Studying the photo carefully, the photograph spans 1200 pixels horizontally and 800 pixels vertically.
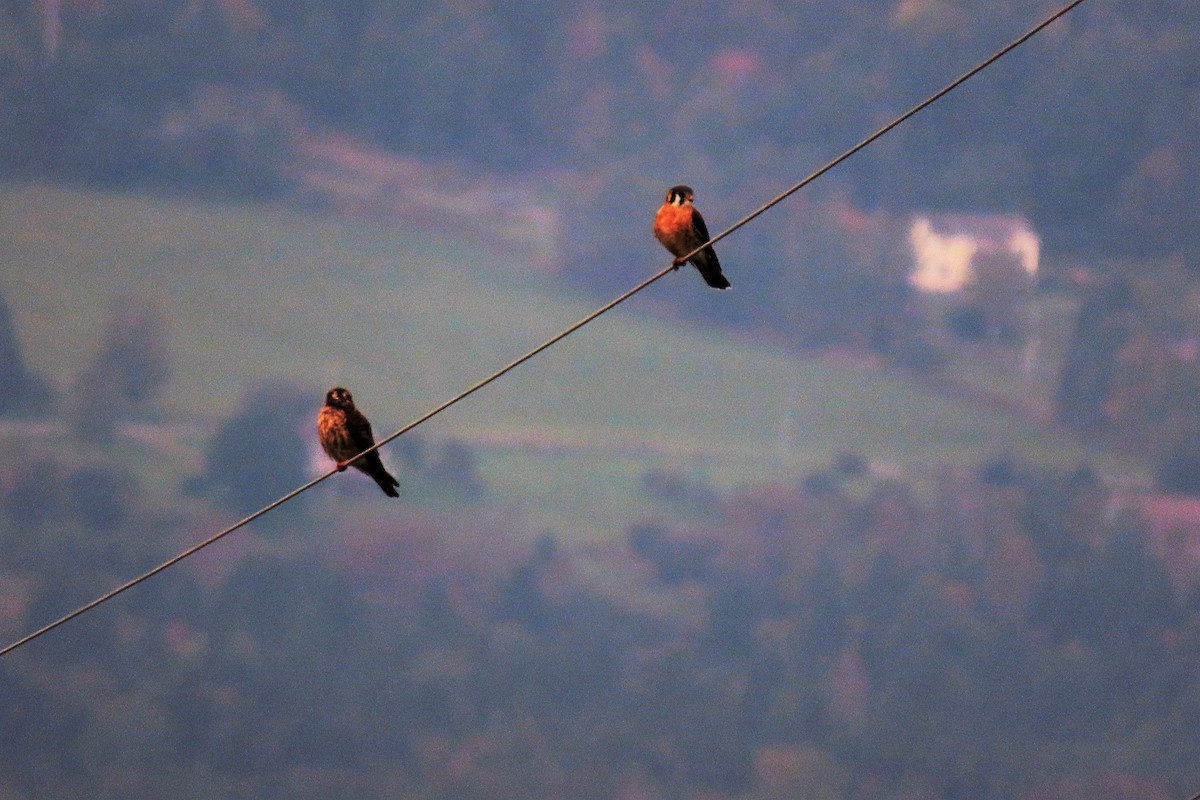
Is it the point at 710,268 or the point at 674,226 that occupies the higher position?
the point at 674,226

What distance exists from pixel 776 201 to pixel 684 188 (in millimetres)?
12373

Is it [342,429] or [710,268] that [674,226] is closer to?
[710,268]

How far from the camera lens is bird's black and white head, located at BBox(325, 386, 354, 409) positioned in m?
24.9

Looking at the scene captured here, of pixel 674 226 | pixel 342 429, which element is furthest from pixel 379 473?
pixel 674 226

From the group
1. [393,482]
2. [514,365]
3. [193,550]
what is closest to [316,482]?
[193,550]

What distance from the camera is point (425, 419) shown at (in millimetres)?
13117

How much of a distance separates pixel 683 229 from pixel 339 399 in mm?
5823

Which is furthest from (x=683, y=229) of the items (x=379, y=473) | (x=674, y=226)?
(x=379, y=473)

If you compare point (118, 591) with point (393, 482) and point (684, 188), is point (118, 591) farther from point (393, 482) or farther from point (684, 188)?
point (684, 188)

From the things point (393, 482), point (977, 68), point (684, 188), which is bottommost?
point (977, 68)

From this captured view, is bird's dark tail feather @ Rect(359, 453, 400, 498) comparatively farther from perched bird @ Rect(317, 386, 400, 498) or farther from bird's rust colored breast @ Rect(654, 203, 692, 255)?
bird's rust colored breast @ Rect(654, 203, 692, 255)

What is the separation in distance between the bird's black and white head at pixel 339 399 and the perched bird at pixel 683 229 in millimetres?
5314

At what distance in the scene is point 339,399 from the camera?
24953 millimetres

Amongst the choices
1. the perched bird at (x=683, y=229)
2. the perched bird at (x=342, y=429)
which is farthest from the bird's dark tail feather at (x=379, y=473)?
the perched bird at (x=683, y=229)
